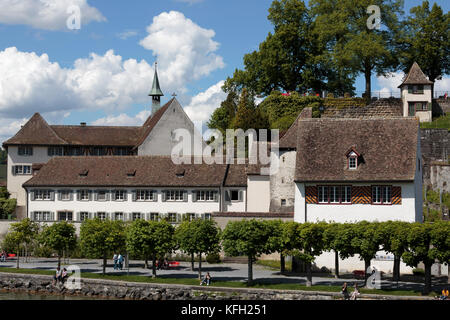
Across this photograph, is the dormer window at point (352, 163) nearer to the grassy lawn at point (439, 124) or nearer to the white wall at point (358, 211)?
the white wall at point (358, 211)

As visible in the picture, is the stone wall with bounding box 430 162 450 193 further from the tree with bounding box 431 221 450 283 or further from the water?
the water

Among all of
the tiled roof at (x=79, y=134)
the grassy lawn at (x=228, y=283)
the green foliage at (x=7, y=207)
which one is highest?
the tiled roof at (x=79, y=134)

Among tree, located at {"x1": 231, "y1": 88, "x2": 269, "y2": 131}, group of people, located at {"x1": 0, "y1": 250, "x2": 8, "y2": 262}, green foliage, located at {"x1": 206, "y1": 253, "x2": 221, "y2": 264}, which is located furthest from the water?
tree, located at {"x1": 231, "y1": 88, "x2": 269, "y2": 131}

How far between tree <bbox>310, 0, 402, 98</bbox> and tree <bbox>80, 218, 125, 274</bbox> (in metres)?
38.0

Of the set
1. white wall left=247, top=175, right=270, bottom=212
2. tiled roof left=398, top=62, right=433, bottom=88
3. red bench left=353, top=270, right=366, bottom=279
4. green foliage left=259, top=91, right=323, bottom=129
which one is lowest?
red bench left=353, top=270, right=366, bottom=279

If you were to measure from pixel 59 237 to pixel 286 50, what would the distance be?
139 feet

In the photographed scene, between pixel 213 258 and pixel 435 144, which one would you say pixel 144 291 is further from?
pixel 435 144

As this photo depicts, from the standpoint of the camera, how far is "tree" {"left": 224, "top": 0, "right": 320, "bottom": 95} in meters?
Answer: 84.6

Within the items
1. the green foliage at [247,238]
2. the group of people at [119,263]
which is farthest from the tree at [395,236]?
the group of people at [119,263]

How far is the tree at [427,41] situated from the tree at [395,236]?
136 feet

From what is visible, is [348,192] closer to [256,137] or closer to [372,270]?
[372,270]

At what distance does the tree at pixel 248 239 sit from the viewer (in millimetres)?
47281

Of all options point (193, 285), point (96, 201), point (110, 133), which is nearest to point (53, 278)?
point (193, 285)
